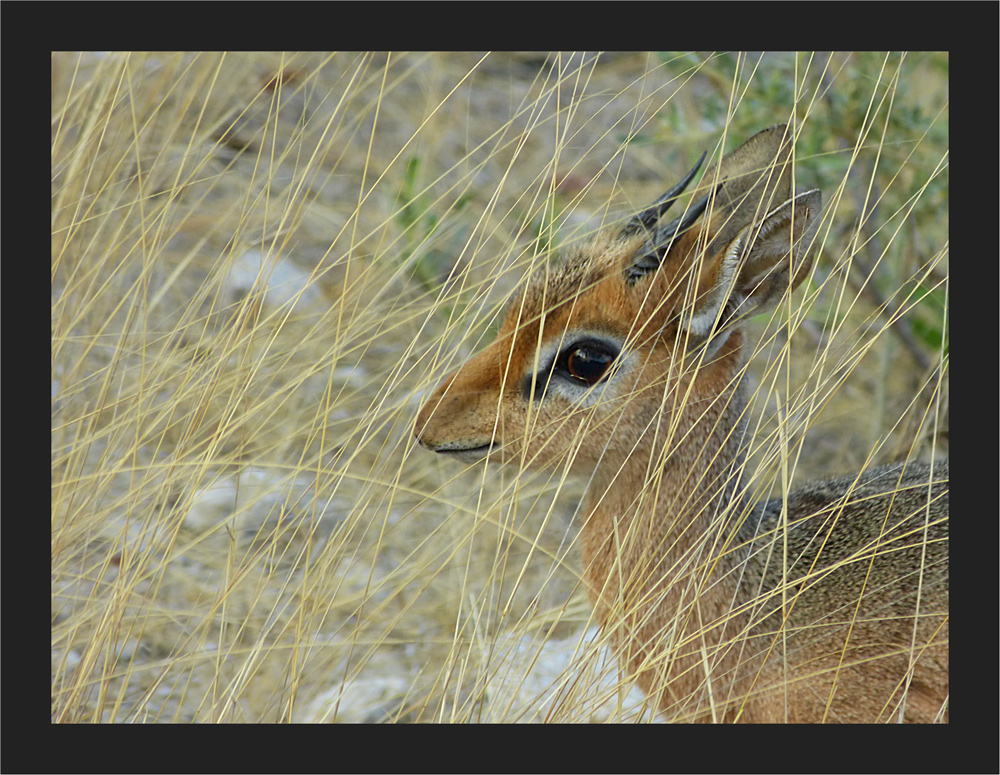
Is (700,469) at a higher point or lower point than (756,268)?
lower

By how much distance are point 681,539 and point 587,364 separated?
463mm

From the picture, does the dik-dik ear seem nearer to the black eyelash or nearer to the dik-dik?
the dik-dik

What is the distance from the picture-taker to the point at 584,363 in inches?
82.9

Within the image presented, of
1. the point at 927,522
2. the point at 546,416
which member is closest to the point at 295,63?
the point at 546,416

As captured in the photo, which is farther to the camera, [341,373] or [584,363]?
[341,373]

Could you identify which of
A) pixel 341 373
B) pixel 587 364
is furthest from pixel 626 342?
→ pixel 341 373

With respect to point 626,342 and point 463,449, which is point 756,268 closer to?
point 626,342

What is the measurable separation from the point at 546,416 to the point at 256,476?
4.41 feet

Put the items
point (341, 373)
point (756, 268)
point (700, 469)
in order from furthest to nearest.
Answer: point (341, 373), point (700, 469), point (756, 268)

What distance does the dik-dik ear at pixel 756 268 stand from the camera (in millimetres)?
1965

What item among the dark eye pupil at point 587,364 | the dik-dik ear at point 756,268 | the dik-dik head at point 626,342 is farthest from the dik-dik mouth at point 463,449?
the dik-dik ear at point 756,268

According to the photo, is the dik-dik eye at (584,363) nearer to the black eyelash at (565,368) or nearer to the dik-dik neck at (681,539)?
the black eyelash at (565,368)

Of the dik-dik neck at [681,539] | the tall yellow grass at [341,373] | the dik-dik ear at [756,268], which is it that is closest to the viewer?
the dik-dik ear at [756,268]

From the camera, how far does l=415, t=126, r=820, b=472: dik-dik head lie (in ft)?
6.72
